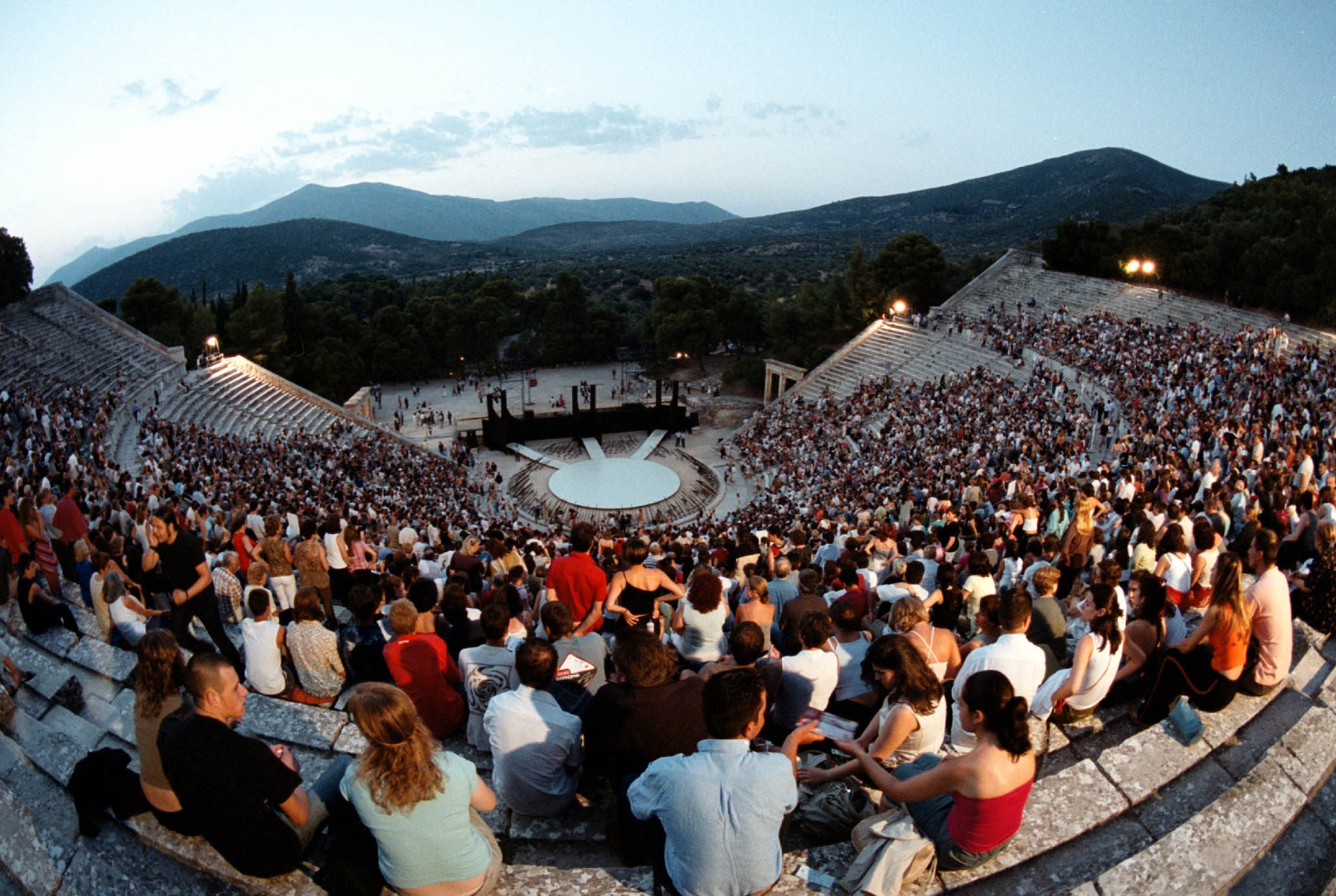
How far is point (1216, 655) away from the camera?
4.14 m

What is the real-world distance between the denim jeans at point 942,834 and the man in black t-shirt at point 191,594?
505 cm

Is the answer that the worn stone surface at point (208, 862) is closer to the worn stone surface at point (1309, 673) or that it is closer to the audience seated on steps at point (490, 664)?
the audience seated on steps at point (490, 664)

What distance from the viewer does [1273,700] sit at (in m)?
4.39

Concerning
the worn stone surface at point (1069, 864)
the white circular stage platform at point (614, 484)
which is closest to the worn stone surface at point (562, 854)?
the worn stone surface at point (1069, 864)

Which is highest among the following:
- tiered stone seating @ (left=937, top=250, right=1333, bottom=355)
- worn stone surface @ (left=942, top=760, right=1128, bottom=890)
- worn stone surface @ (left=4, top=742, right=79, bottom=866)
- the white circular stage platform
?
tiered stone seating @ (left=937, top=250, right=1333, bottom=355)

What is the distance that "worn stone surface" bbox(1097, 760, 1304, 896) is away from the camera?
298 centimetres

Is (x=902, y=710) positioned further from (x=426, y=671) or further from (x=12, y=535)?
(x=12, y=535)

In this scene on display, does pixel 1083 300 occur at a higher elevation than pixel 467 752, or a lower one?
higher

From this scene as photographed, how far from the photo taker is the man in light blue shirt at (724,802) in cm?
271

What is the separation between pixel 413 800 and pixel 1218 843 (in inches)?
135

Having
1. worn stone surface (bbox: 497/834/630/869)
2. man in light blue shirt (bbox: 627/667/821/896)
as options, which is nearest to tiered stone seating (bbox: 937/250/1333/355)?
man in light blue shirt (bbox: 627/667/821/896)

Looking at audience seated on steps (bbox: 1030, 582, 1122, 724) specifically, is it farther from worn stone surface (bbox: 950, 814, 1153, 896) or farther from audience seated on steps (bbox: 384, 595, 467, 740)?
audience seated on steps (bbox: 384, 595, 467, 740)

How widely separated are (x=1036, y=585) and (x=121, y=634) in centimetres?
701

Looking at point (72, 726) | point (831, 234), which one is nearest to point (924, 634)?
point (72, 726)
